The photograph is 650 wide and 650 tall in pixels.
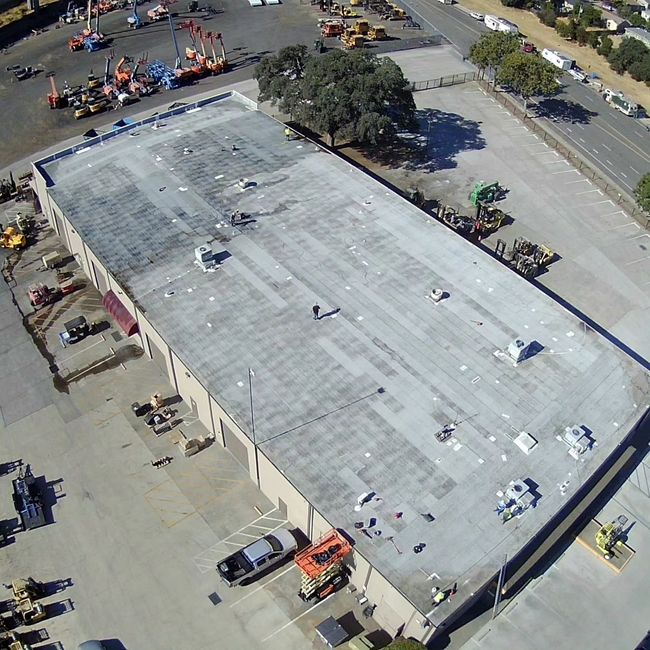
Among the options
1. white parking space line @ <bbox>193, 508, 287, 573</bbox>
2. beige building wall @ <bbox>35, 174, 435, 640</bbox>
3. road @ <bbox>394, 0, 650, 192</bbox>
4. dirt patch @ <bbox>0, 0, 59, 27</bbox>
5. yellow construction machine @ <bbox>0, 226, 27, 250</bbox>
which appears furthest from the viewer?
dirt patch @ <bbox>0, 0, 59, 27</bbox>

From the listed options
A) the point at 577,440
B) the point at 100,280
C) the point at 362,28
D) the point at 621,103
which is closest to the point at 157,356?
the point at 100,280

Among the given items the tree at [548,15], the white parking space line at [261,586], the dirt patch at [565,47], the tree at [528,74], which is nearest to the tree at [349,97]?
the tree at [528,74]

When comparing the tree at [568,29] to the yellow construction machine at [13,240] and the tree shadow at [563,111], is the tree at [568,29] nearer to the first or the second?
the tree shadow at [563,111]

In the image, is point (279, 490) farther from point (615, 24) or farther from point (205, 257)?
point (615, 24)

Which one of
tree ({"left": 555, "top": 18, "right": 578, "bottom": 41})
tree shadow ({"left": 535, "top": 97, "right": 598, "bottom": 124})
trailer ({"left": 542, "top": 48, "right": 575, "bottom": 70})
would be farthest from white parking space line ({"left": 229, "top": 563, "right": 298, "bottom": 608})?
tree ({"left": 555, "top": 18, "right": 578, "bottom": 41})

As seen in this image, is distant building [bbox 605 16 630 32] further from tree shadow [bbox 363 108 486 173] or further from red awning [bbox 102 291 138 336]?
red awning [bbox 102 291 138 336]
